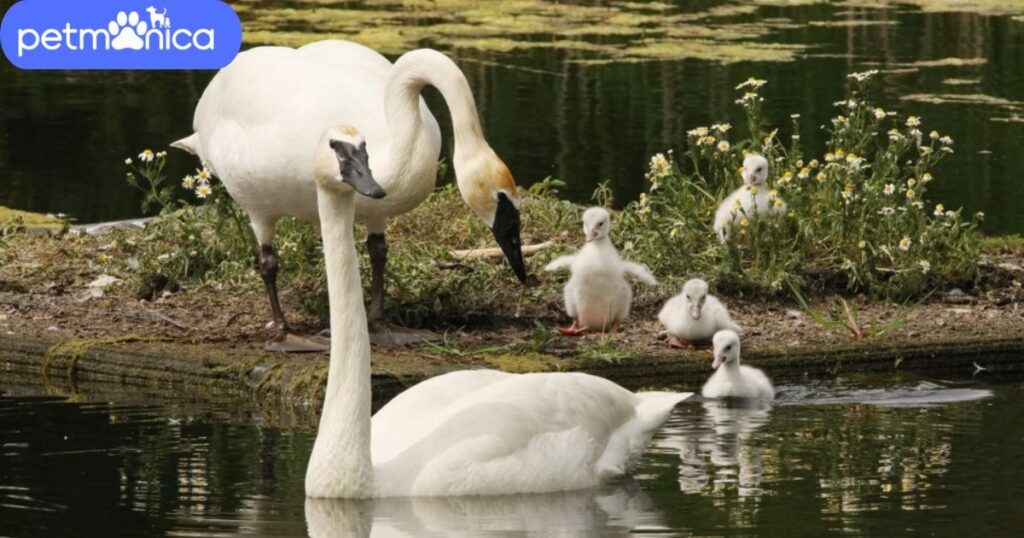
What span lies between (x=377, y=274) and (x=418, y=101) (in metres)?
1.28

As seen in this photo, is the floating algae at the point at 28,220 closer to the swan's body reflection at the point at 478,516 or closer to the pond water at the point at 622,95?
the pond water at the point at 622,95

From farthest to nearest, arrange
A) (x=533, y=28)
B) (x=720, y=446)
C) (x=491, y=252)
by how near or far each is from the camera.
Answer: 1. (x=533, y=28)
2. (x=491, y=252)
3. (x=720, y=446)

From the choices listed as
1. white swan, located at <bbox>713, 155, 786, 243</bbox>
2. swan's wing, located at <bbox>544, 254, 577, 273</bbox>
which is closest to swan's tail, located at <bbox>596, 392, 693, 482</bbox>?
swan's wing, located at <bbox>544, 254, 577, 273</bbox>

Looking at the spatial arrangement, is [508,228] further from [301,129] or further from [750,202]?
[750,202]

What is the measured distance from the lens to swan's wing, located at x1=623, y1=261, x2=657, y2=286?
1014 centimetres

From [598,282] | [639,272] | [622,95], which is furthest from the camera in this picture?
[622,95]

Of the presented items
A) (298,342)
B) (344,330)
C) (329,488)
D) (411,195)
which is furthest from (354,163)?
(298,342)

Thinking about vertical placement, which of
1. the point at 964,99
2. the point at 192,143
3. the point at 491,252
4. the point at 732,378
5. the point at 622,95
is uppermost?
the point at 192,143

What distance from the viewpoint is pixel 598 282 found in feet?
32.2

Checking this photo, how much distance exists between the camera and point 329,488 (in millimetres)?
7020

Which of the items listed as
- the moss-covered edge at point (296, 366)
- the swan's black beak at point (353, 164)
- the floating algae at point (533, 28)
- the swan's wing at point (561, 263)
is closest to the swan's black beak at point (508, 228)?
the moss-covered edge at point (296, 366)

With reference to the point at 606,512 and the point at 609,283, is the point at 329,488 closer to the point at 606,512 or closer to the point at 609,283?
the point at 606,512

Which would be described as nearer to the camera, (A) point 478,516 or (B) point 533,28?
(A) point 478,516

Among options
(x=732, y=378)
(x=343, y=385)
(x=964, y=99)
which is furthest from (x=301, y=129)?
(x=964, y=99)
